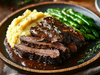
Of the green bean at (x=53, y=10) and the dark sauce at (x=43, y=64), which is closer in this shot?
the dark sauce at (x=43, y=64)

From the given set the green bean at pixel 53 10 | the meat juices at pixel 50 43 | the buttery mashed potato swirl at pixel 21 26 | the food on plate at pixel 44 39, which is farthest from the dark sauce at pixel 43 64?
the green bean at pixel 53 10

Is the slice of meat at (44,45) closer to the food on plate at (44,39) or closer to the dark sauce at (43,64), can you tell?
the food on plate at (44,39)

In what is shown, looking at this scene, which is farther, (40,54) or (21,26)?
(21,26)

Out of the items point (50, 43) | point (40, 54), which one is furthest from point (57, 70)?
point (50, 43)

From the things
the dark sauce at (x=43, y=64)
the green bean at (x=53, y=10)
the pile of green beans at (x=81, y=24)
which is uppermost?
the green bean at (x=53, y=10)

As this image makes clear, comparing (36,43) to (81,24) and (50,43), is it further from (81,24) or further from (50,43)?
(81,24)

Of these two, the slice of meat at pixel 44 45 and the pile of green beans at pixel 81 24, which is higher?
the pile of green beans at pixel 81 24

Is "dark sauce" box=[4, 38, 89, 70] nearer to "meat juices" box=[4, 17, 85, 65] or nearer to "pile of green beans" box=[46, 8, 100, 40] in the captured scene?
"meat juices" box=[4, 17, 85, 65]

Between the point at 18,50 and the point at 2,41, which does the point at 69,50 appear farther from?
the point at 2,41
